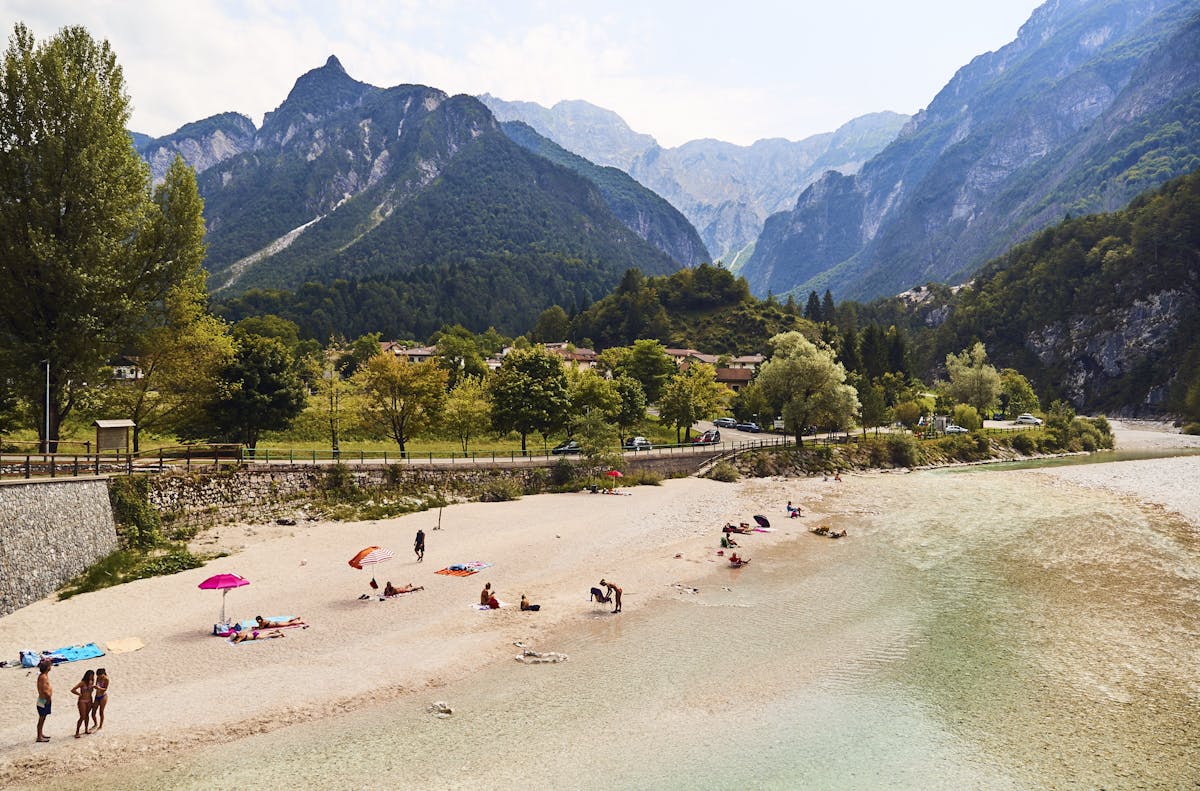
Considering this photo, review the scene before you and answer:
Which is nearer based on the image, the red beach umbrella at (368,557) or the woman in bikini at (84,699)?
the woman in bikini at (84,699)

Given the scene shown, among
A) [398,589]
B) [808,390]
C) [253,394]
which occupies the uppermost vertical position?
[808,390]

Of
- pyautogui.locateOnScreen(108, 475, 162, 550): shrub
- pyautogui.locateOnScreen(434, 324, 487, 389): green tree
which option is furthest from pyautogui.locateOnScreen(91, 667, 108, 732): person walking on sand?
pyautogui.locateOnScreen(434, 324, 487, 389): green tree

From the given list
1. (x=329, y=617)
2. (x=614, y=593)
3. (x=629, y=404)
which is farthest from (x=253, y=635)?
(x=629, y=404)

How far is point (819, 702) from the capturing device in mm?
18938

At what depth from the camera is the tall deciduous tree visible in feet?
98.5

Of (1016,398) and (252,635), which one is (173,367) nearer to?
(252,635)

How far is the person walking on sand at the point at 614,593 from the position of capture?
25.9 metres

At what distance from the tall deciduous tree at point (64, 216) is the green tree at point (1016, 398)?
128261 millimetres

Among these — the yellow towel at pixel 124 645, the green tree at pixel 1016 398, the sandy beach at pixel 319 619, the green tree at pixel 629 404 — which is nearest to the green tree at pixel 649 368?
the green tree at pixel 629 404

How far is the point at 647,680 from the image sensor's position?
20094mm

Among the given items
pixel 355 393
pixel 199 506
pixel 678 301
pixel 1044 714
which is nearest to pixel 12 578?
pixel 199 506

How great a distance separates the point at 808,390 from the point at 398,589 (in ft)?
180

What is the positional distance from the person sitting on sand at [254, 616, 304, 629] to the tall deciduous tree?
13966 millimetres

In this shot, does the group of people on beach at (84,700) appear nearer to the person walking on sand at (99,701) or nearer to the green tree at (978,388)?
the person walking on sand at (99,701)
